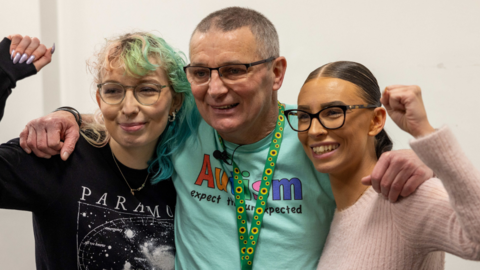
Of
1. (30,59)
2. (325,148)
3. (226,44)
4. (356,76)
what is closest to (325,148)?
(325,148)

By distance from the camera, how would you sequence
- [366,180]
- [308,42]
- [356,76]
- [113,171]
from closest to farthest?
[366,180], [356,76], [113,171], [308,42]

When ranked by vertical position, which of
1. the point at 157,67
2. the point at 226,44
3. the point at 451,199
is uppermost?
the point at 226,44

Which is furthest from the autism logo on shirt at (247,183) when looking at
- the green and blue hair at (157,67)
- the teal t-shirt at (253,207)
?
the green and blue hair at (157,67)

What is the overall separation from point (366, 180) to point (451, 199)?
311 mm

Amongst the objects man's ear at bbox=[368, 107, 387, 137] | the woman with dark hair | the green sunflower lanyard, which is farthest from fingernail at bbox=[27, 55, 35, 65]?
man's ear at bbox=[368, 107, 387, 137]

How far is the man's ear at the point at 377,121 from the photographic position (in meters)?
1.40

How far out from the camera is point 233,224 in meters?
1.64

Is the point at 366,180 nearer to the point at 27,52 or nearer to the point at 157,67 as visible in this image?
the point at 157,67

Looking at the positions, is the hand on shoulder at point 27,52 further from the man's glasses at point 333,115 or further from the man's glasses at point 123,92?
the man's glasses at point 333,115

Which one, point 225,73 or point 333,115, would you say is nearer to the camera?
point 333,115

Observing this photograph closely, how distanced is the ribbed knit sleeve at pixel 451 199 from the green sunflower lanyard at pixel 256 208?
0.66 m

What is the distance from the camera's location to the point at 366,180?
128cm

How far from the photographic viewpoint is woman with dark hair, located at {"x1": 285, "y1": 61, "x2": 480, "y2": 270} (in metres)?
0.97

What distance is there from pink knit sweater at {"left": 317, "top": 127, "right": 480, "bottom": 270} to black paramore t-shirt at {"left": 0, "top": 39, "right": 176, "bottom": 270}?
76 centimetres
